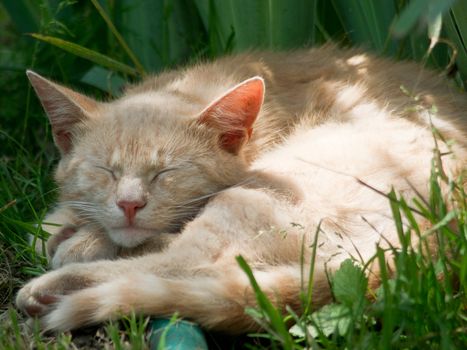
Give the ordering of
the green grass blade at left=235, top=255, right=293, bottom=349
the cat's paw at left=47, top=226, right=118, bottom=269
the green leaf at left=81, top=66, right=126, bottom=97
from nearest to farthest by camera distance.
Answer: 1. the green grass blade at left=235, top=255, right=293, bottom=349
2. the cat's paw at left=47, top=226, right=118, bottom=269
3. the green leaf at left=81, top=66, right=126, bottom=97

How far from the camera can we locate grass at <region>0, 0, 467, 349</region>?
2.05 metres

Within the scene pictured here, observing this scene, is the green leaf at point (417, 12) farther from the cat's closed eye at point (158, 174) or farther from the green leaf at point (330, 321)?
the cat's closed eye at point (158, 174)

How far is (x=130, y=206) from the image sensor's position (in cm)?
263

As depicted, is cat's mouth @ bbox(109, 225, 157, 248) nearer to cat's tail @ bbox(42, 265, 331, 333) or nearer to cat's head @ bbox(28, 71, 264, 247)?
cat's head @ bbox(28, 71, 264, 247)

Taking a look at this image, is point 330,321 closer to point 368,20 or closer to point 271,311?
point 271,311

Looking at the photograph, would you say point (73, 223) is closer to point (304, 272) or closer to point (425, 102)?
point (304, 272)

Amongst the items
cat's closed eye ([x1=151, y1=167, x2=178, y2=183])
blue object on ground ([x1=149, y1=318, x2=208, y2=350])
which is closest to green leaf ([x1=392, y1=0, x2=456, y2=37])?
blue object on ground ([x1=149, y1=318, x2=208, y2=350])

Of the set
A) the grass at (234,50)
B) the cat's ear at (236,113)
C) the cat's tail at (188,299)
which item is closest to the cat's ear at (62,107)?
the grass at (234,50)

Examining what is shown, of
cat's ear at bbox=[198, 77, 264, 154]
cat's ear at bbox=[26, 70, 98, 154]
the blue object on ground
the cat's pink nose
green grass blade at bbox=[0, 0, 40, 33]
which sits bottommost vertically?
the blue object on ground

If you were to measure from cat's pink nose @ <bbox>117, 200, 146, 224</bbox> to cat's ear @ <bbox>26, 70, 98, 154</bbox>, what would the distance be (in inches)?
18.1

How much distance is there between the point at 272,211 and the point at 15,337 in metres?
0.85

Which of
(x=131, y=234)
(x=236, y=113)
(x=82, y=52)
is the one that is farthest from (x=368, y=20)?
(x=131, y=234)

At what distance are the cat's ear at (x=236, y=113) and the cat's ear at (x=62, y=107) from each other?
1.41 feet

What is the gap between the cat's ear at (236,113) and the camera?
2781 millimetres
